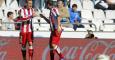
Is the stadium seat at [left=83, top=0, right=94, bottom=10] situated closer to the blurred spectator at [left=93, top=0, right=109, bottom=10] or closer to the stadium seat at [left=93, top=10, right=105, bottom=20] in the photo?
the blurred spectator at [left=93, top=0, right=109, bottom=10]

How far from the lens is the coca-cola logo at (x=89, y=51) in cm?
1044

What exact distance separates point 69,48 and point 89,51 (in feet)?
1.59

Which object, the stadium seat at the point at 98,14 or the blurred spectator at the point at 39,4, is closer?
the stadium seat at the point at 98,14

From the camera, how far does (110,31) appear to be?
11594mm

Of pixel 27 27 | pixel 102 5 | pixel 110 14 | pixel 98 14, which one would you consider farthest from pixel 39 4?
pixel 27 27

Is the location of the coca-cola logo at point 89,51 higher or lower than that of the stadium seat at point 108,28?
lower

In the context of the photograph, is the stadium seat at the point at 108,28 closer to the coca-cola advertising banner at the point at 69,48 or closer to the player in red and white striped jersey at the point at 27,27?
the coca-cola advertising banner at the point at 69,48

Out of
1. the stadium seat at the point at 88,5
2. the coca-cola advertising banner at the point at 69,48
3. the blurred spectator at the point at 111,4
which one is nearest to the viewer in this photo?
the coca-cola advertising banner at the point at 69,48

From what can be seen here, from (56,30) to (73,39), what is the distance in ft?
3.60

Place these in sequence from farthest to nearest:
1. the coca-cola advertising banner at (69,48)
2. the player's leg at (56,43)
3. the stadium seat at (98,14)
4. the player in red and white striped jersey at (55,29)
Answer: the stadium seat at (98,14) < the coca-cola advertising banner at (69,48) < the player's leg at (56,43) < the player in red and white striped jersey at (55,29)

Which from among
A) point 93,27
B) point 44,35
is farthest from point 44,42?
point 93,27

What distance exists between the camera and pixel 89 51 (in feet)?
34.7

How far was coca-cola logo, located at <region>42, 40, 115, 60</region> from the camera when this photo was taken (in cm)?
1044

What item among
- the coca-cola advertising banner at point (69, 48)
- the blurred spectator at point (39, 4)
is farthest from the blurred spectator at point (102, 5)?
the coca-cola advertising banner at point (69, 48)
